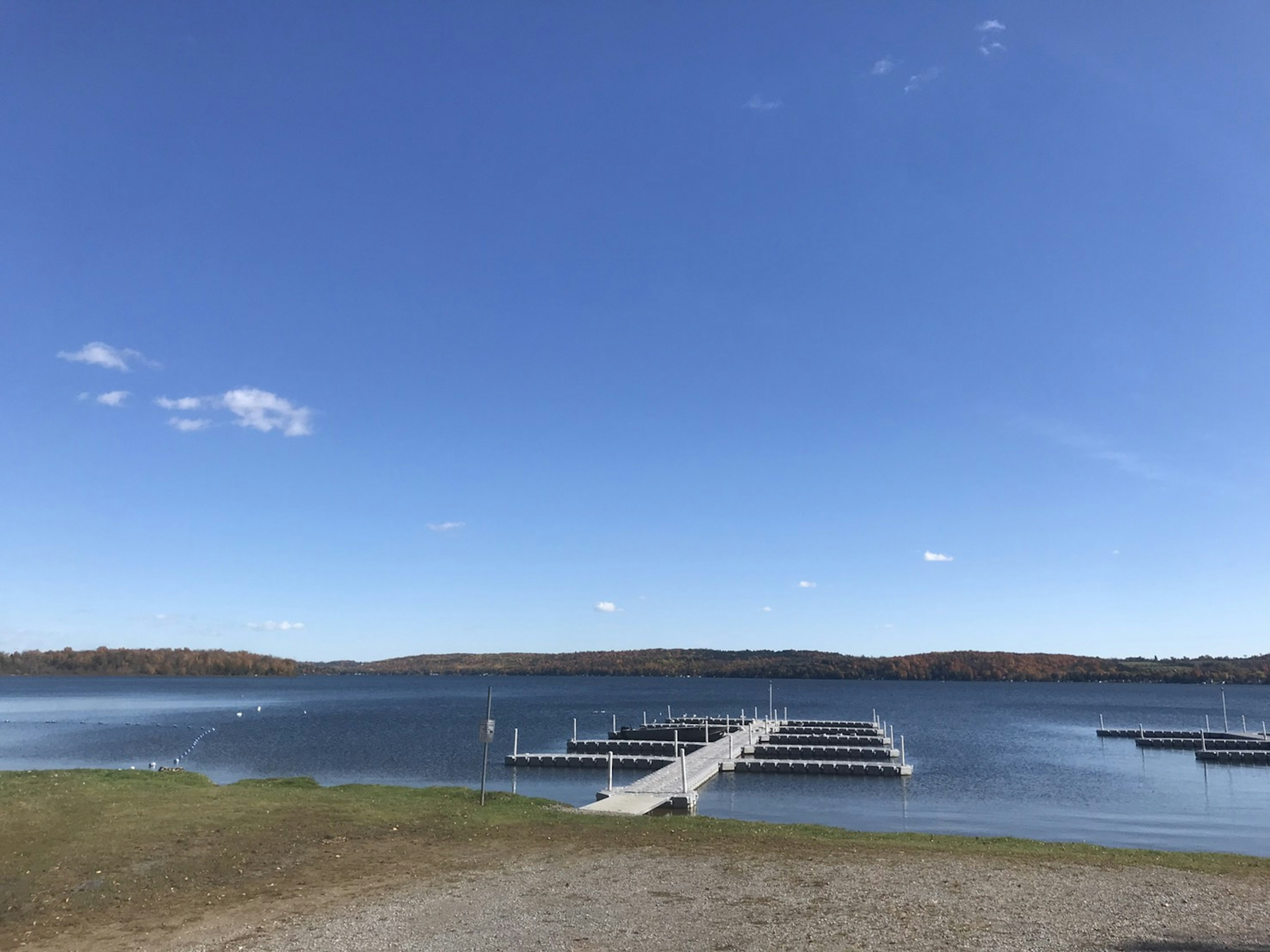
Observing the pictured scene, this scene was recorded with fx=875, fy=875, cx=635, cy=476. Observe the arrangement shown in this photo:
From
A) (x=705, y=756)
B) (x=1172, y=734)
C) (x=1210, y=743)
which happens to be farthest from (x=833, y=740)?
(x=1172, y=734)

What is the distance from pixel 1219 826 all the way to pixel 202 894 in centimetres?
3434

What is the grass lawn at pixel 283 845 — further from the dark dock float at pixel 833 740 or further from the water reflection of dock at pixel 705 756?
the dark dock float at pixel 833 740

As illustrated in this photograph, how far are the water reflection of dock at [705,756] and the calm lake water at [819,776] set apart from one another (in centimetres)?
126

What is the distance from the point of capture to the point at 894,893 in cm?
1339

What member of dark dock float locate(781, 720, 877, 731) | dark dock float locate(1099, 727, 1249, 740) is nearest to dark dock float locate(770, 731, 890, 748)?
dark dock float locate(781, 720, 877, 731)

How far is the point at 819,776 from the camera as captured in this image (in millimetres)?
45312

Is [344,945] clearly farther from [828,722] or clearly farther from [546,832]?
[828,722]

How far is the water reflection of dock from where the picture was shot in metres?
31.7

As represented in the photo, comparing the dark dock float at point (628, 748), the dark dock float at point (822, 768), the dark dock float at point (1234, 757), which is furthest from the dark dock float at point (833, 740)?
the dark dock float at point (1234, 757)

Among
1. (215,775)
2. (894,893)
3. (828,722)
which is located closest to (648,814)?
(894,893)

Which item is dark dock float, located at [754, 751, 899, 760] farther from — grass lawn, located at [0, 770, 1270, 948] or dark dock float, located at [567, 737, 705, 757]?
grass lawn, located at [0, 770, 1270, 948]

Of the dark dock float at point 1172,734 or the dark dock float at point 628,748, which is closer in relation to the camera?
the dark dock float at point 628,748

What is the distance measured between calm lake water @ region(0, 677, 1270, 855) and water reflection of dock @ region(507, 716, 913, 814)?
4.13ft

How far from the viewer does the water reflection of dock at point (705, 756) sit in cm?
3173
